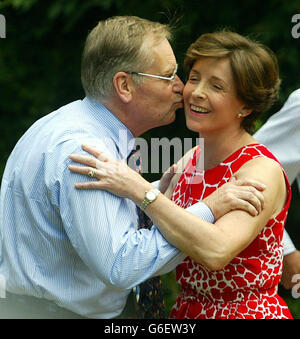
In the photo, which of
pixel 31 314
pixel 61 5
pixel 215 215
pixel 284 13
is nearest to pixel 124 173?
pixel 215 215

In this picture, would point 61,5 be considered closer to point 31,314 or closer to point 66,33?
point 66,33

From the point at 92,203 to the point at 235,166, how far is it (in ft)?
2.06

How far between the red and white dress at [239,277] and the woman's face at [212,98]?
0.47 ft

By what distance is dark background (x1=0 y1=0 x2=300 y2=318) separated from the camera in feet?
15.0

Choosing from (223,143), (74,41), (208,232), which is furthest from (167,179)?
(74,41)

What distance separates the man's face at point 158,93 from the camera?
2.59m

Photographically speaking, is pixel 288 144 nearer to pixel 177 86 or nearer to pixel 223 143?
pixel 223 143

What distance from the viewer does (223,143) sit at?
8.70 ft

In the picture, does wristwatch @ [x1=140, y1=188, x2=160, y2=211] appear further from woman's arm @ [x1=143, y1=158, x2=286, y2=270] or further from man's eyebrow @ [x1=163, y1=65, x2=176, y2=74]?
man's eyebrow @ [x1=163, y1=65, x2=176, y2=74]

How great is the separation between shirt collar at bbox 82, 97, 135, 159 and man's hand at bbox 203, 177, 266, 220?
0.42m

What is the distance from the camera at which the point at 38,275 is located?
245 centimetres

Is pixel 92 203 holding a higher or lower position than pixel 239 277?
higher

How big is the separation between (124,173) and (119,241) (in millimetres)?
240

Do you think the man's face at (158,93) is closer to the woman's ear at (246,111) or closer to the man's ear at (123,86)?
the man's ear at (123,86)
